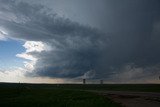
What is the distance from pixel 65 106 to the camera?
35.2 meters

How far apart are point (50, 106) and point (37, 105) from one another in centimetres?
227

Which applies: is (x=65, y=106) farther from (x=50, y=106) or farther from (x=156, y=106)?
(x=156, y=106)

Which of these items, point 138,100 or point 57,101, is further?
point 138,100

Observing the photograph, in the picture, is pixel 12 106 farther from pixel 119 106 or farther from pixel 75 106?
pixel 119 106

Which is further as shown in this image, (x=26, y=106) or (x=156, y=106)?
(x=26, y=106)

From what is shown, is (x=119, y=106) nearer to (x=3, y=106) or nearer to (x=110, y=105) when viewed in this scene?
(x=110, y=105)

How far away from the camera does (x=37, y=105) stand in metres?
37.2

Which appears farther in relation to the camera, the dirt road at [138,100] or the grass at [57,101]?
the grass at [57,101]

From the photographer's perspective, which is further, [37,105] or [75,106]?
[37,105]

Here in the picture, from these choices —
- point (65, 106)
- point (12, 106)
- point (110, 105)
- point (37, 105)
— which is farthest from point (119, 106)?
point (12, 106)

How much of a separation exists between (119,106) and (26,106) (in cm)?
1181

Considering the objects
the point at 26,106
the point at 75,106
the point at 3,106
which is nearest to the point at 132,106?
the point at 75,106

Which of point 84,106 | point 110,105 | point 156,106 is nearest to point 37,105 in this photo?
point 84,106

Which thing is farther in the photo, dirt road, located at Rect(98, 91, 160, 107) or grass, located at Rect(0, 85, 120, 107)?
grass, located at Rect(0, 85, 120, 107)
